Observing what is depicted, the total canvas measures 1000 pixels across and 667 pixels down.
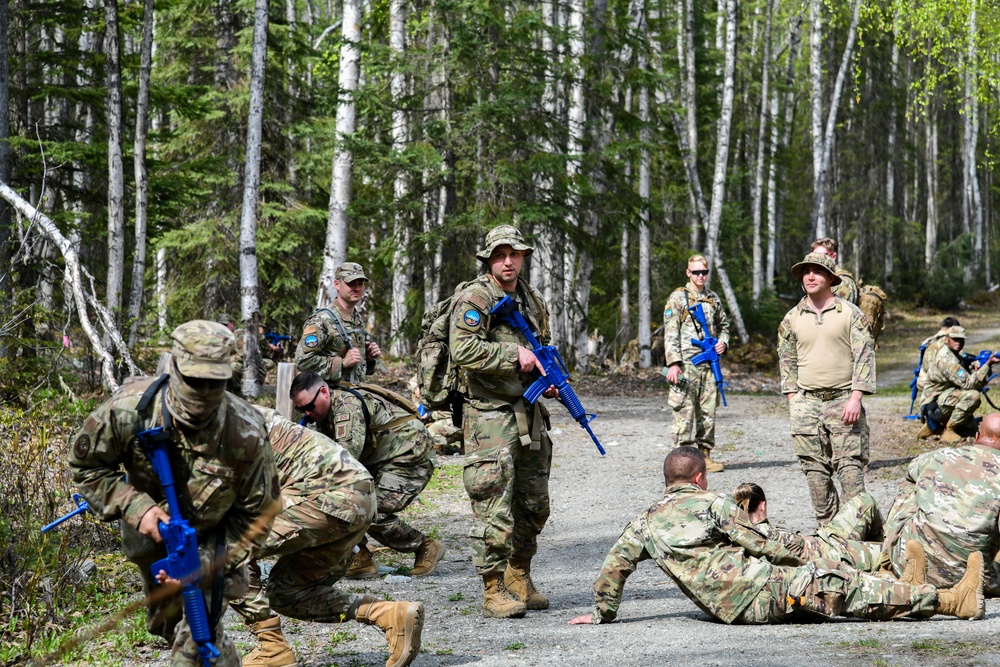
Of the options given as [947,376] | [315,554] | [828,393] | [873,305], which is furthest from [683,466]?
[947,376]

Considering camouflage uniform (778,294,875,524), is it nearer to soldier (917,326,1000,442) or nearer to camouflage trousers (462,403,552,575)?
camouflage trousers (462,403,552,575)

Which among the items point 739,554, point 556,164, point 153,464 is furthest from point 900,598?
point 556,164

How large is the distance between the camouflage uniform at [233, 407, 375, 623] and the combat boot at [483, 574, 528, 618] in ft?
4.67

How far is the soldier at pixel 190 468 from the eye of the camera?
13.0 ft

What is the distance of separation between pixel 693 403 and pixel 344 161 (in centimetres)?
747

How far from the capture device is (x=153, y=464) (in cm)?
404

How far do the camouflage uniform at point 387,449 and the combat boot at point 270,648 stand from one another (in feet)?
7.29

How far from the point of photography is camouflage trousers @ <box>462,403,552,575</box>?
20.8 ft

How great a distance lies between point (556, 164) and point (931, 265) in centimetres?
2722

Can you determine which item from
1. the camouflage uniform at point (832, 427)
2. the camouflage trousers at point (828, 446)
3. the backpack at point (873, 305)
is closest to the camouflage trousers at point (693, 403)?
the backpack at point (873, 305)

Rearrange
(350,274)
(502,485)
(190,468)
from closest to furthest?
(190,468), (502,485), (350,274)

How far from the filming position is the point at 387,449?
7.79 metres

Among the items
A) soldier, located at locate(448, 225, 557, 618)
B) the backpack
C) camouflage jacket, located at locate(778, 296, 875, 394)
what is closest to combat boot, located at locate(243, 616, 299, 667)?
soldier, located at locate(448, 225, 557, 618)

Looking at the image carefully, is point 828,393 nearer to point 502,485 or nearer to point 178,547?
point 502,485
